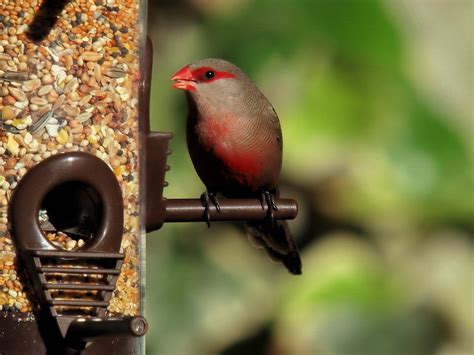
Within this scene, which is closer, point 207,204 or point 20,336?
point 20,336

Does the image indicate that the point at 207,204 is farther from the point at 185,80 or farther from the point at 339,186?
the point at 339,186

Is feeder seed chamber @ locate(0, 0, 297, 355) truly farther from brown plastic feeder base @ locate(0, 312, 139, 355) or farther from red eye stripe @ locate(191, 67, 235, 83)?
red eye stripe @ locate(191, 67, 235, 83)

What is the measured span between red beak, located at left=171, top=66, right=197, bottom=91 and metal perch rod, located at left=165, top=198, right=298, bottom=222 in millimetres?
1145

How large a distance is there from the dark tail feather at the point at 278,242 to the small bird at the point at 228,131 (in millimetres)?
73

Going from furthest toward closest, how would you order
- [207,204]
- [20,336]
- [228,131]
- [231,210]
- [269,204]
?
[228,131]
[269,204]
[231,210]
[207,204]
[20,336]

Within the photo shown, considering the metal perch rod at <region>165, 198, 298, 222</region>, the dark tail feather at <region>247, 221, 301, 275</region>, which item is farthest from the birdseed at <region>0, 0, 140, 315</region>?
the dark tail feather at <region>247, 221, 301, 275</region>

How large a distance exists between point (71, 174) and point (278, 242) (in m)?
2.63

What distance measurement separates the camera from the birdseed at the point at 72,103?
5.36 meters

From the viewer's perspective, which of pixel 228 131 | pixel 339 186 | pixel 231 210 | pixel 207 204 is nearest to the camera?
pixel 207 204

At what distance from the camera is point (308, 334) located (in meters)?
8.47

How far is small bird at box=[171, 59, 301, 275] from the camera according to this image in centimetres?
752

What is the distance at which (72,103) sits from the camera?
5.47m

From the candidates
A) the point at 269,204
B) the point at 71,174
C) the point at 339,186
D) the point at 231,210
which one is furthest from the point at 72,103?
the point at 339,186

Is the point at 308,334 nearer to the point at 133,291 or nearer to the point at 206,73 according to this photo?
the point at 206,73
